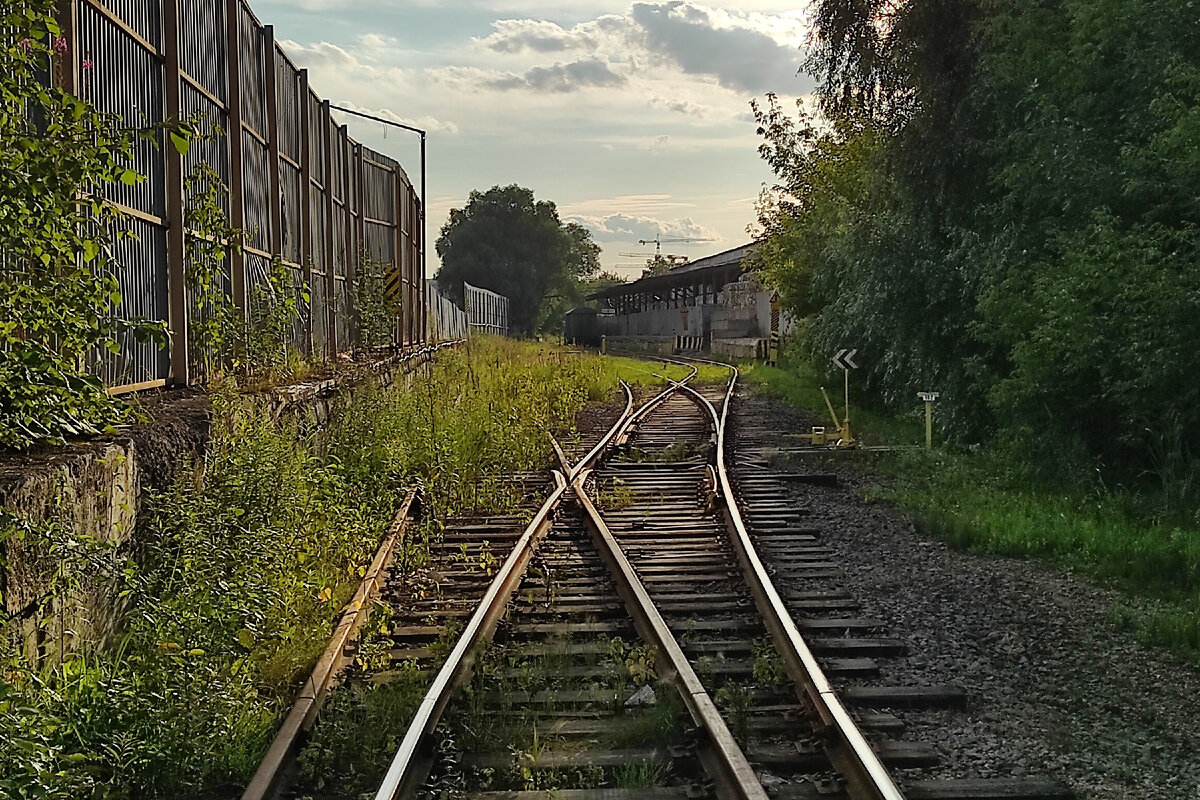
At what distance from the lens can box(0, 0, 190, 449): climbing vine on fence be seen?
3.90 m

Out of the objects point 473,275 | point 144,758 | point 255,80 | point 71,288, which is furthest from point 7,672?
point 473,275

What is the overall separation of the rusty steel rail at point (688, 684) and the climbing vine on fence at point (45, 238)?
9.01 ft

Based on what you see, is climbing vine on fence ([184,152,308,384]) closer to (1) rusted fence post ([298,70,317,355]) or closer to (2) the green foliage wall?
(1) rusted fence post ([298,70,317,355])

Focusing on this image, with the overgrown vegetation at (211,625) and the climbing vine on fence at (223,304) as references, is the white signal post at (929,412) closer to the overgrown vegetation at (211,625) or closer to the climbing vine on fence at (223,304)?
the overgrown vegetation at (211,625)

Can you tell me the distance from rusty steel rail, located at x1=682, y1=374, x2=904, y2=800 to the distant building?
3124 cm

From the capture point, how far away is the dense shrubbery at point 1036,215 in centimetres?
908

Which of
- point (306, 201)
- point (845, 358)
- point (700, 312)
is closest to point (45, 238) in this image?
point (306, 201)

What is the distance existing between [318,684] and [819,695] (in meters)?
2.21

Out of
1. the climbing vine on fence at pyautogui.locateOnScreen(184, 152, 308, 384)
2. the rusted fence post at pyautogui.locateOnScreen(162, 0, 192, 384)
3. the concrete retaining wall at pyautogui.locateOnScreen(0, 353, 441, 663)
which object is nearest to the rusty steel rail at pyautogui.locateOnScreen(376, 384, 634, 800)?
the concrete retaining wall at pyautogui.locateOnScreen(0, 353, 441, 663)

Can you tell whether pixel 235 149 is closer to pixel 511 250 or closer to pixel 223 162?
pixel 223 162

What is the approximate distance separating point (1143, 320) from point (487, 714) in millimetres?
6592

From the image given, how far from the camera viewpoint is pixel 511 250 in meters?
87.2

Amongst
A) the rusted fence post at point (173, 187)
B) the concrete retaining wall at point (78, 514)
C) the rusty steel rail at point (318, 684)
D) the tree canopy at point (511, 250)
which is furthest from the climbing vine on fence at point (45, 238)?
the tree canopy at point (511, 250)

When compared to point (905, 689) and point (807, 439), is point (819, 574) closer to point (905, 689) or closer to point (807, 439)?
point (905, 689)
